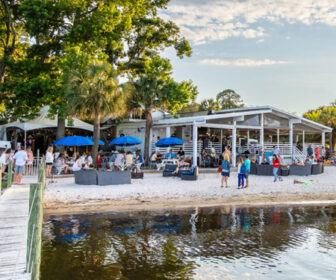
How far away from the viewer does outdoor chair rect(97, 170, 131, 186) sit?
50.2 feet

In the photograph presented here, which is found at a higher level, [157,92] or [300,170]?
[157,92]

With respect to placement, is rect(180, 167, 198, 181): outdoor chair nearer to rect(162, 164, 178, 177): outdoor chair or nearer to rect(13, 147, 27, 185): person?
rect(162, 164, 178, 177): outdoor chair

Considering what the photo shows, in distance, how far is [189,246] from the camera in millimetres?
8227

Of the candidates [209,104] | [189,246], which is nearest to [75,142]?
[189,246]

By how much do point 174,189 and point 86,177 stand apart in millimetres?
3988

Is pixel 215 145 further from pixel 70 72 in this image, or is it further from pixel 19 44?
pixel 19 44

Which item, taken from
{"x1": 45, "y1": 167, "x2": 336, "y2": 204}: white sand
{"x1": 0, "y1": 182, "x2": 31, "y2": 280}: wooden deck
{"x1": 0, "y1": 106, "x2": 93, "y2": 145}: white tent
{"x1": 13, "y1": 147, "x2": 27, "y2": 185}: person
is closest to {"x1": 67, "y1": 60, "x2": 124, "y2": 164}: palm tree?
{"x1": 0, "y1": 106, "x2": 93, "y2": 145}: white tent

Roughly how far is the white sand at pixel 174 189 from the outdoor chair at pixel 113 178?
420 mm

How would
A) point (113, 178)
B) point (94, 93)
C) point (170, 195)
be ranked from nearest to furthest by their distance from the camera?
point (170, 195)
point (113, 178)
point (94, 93)

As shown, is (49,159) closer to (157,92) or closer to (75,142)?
(75,142)

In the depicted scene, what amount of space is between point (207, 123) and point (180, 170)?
673 cm

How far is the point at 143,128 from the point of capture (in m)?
29.0

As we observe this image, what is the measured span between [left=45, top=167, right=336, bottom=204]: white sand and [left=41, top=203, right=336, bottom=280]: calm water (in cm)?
229

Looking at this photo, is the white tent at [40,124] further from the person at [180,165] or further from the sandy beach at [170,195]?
the person at [180,165]
